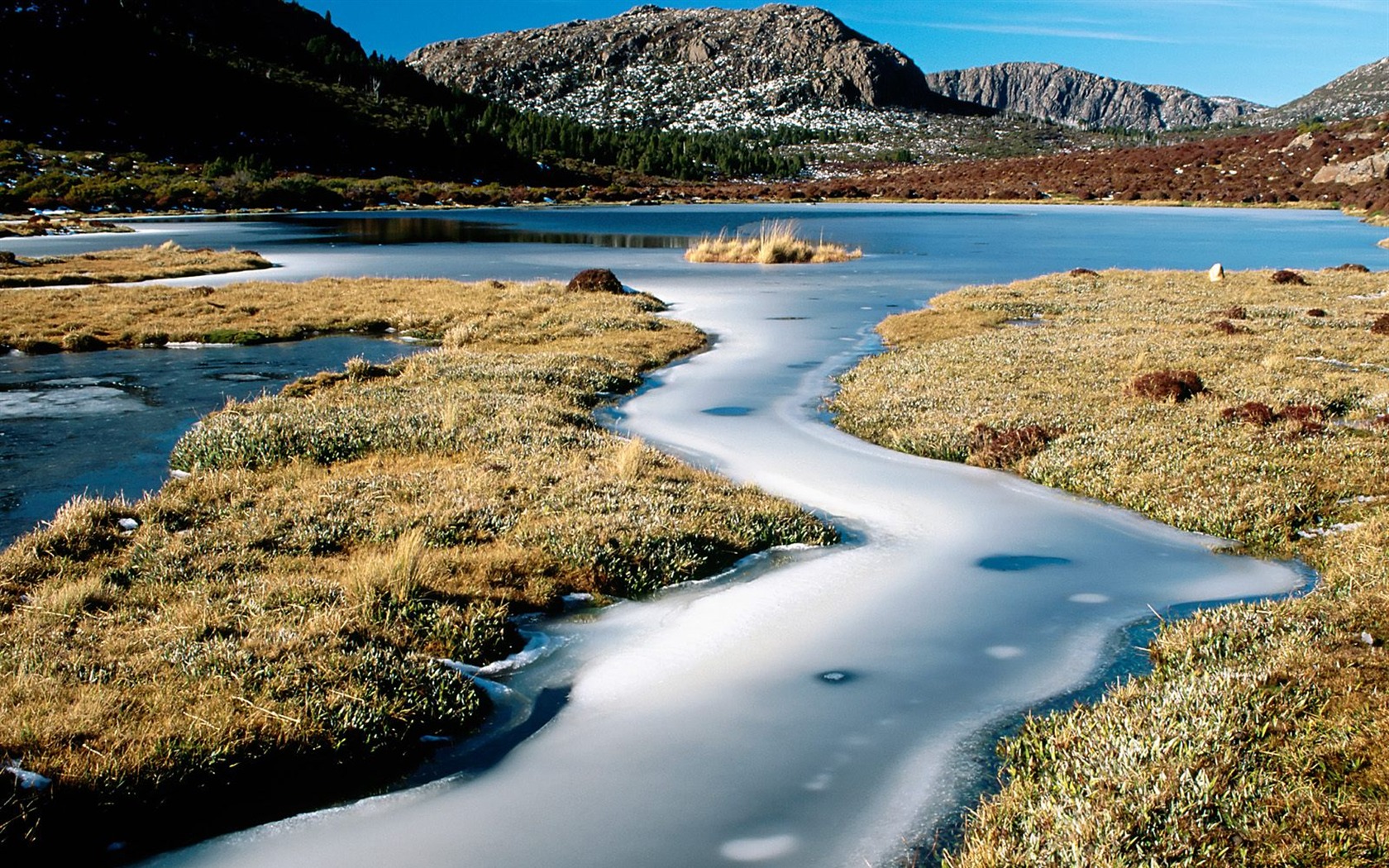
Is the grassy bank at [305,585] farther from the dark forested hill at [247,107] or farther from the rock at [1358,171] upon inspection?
the dark forested hill at [247,107]

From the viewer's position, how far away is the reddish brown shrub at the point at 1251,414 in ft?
52.2

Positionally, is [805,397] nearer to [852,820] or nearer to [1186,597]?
[1186,597]

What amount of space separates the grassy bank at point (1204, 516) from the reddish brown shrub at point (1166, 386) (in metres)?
0.06

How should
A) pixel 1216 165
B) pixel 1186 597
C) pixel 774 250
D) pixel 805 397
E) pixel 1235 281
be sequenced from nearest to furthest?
pixel 1186 597, pixel 805 397, pixel 1235 281, pixel 774 250, pixel 1216 165

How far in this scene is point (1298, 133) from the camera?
131 meters

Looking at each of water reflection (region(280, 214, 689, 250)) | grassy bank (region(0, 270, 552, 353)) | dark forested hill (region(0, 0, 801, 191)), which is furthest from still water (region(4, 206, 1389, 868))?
dark forested hill (region(0, 0, 801, 191))

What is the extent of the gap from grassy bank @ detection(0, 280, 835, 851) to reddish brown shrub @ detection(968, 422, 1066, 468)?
4578 millimetres

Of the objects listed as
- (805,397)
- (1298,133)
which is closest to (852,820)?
(805,397)

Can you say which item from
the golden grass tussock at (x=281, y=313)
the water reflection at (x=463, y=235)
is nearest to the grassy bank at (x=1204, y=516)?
the golden grass tussock at (x=281, y=313)

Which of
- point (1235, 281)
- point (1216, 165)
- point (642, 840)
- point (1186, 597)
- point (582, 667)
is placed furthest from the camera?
point (1216, 165)

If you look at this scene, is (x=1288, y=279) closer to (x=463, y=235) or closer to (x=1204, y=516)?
(x=1204, y=516)

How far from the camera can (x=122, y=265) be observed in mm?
43875

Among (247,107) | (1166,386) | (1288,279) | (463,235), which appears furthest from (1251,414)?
(247,107)

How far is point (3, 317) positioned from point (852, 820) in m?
32.7
